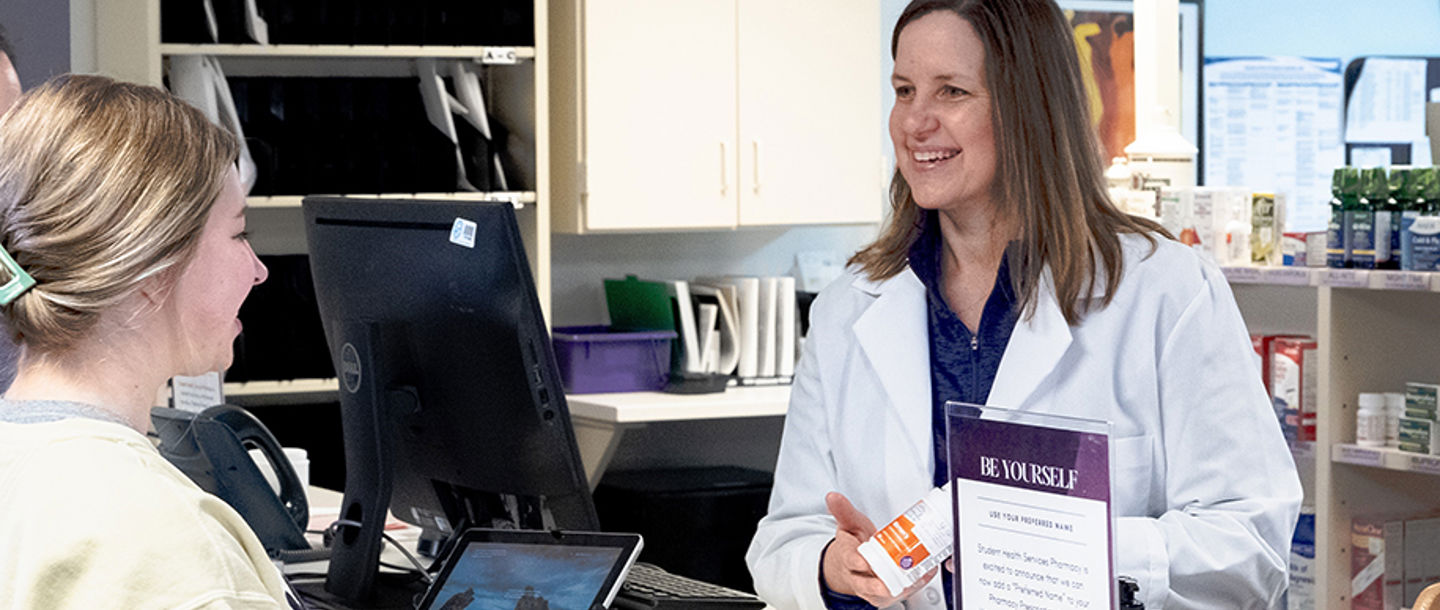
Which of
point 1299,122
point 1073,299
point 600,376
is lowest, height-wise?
point 600,376

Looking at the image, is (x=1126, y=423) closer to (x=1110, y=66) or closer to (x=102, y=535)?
(x=102, y=535)

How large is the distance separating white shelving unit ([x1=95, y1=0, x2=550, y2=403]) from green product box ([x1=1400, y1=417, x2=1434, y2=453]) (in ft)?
6.82

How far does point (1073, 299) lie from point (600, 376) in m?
2.70

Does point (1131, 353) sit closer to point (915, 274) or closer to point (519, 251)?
point (915, 274)

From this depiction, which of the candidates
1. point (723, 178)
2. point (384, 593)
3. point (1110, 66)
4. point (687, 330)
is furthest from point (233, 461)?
point (1110, 66)

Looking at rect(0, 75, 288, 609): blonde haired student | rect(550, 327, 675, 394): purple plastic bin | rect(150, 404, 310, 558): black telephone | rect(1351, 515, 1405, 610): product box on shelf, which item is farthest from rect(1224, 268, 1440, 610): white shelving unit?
rect(0, 75, 288, 609): blonde haired student

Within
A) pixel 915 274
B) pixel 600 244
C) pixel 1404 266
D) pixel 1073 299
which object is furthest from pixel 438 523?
pixel 600 244

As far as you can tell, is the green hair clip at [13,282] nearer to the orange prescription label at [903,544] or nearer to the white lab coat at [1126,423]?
the orange prescription label at [903,544]

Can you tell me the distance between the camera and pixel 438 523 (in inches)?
79.0

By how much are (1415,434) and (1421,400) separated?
0.07 metres

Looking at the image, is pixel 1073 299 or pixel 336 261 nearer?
pixel 1073 299

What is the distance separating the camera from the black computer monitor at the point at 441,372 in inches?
68.7

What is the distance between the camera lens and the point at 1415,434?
3.10 metres

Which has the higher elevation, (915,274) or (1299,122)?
(1299,122)
